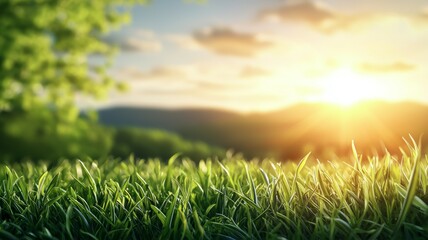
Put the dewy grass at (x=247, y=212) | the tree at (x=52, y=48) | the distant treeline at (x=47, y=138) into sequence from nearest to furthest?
the dewy grass at (x=247, y=212)
the tree at (x=52, y=48)
the distant treeline at (x=47, y=138)

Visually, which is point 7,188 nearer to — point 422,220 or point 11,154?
Result: point 422,220

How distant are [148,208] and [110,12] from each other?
1435 cm

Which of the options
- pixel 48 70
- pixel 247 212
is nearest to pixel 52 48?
pixel 48 70

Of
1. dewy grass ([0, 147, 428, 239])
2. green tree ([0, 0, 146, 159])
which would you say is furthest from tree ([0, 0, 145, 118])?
dewy grass ([0, 147, 428, 239])

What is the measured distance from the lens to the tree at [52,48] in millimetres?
13508

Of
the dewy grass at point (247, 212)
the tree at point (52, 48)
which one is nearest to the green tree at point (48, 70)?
the tree at point (52, 48)

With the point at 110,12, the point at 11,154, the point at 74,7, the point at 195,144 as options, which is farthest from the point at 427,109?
the point at 11,154

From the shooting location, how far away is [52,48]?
16266 millimetres

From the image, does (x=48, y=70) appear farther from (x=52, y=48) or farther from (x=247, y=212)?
(x=247, y=212)

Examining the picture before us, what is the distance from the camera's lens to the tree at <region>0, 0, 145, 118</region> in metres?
13.5

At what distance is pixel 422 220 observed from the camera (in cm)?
234

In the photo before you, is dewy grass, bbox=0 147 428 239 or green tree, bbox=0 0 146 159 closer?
dewy grass, bbox=0 147 428 239

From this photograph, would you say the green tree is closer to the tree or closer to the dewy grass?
the tree

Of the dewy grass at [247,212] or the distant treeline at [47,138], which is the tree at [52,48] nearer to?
the distant treeline at [47,138]
